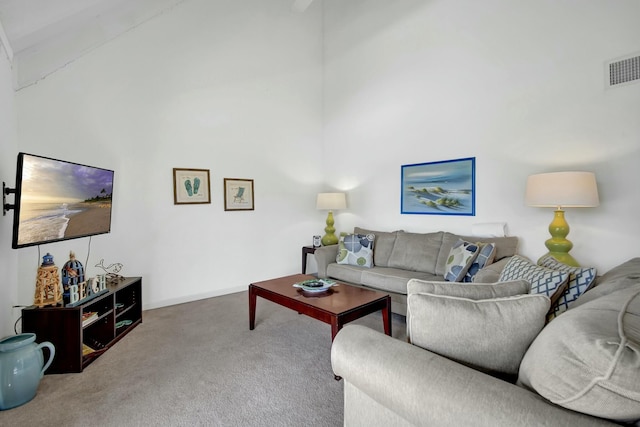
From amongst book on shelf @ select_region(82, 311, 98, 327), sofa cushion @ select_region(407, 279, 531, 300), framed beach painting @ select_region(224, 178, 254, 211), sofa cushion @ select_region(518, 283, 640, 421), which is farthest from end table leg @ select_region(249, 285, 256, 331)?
sofa cushion @ select_region(518, 283, 640, 421)

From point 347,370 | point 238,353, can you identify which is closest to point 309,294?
point 238,353

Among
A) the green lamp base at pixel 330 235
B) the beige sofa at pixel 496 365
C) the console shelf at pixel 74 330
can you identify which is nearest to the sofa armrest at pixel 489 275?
A: the beige sofa at pixel 496 365

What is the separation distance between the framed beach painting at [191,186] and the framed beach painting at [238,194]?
0.78ft

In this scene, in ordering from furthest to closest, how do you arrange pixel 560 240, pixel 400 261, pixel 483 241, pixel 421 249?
pixel 400 261 < pixel 421 249 < pixel 483 241 < pixel 560 240

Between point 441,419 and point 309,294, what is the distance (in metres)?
1.78

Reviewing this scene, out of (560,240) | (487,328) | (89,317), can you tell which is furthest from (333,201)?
(487,328)

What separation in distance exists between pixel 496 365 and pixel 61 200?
9.10 ft

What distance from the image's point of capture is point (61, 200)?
229 cm

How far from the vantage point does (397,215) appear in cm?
416

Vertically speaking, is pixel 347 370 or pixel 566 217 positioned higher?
pixel 566 217

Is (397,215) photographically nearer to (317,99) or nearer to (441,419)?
(317,99)

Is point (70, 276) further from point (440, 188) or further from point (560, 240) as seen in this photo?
point (560, 240)

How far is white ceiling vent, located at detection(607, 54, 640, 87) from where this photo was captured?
2465 mm

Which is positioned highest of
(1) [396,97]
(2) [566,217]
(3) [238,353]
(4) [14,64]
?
(1) [396,97]
